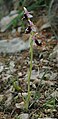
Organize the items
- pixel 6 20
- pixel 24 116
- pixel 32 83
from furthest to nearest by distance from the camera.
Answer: pixel 6 20
pixel 32 83
pixel 24 116

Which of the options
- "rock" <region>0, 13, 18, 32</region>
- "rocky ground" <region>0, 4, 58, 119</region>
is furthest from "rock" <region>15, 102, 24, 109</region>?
"rock" <region>0, 13, 18, 32</region>

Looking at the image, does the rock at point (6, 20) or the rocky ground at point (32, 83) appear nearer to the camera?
the rocky ground at point (32, 83)

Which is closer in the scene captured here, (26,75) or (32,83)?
(32,83)

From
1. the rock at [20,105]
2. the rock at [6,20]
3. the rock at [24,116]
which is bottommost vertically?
the rock at [24,116]

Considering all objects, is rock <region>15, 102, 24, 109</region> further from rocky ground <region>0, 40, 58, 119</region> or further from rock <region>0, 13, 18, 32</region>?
rock <region>0, 13, 18, 32</region>

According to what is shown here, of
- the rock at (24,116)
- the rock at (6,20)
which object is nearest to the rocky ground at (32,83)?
the rock at (24,116)

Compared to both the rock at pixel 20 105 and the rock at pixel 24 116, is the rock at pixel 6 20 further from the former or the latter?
the rock at pixel 24 116

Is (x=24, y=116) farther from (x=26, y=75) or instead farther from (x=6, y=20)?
(x=6, y=20)

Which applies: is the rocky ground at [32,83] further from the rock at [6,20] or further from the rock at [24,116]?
the rock at [6,20]

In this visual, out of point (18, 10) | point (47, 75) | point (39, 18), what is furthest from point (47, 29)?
point (47, 75)

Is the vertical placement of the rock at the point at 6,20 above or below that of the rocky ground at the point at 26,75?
above

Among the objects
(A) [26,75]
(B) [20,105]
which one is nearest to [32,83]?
(A) [26,75]
